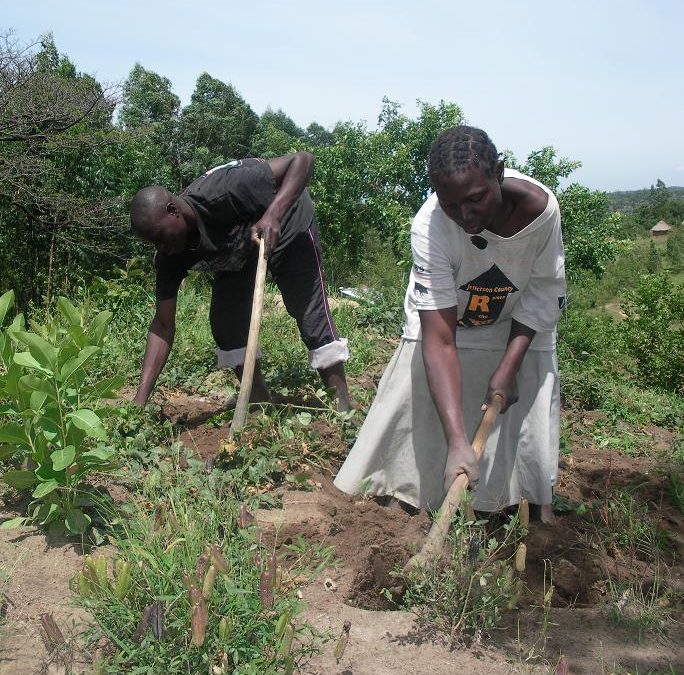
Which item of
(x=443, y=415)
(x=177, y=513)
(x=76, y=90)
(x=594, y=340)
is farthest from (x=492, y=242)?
(x=76, y=90)

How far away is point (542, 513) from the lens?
338 centimetres

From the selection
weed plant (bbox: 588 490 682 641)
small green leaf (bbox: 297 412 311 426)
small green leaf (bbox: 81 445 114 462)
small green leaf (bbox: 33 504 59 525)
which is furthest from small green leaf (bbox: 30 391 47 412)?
weed plant (bbox: 588 490 682 641)

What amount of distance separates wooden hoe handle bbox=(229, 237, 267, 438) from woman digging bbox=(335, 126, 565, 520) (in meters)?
0.63

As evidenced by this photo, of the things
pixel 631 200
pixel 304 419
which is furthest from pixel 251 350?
pixel 631 200

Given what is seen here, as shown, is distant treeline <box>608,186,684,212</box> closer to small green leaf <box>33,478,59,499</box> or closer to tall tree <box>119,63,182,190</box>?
tall tree <box>119,63,182,190</box>

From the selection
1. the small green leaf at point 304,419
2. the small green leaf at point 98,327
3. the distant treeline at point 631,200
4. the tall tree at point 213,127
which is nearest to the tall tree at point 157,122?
the tall tree at point 213,127

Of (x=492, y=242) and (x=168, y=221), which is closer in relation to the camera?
(x=492, y=242)

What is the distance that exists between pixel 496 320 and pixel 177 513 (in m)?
1.50

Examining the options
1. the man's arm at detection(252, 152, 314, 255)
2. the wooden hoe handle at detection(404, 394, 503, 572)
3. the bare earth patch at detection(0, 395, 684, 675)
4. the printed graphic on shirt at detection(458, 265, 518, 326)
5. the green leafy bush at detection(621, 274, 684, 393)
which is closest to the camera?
the bare earth patch at detection(0, 395, 684, 675)

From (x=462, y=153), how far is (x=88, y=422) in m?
1.50

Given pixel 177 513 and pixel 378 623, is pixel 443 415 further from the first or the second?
pixel 177 513

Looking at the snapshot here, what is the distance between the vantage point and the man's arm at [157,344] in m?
3.99

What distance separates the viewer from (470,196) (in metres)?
2.53

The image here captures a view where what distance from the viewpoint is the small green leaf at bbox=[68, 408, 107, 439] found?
8.23 feet
